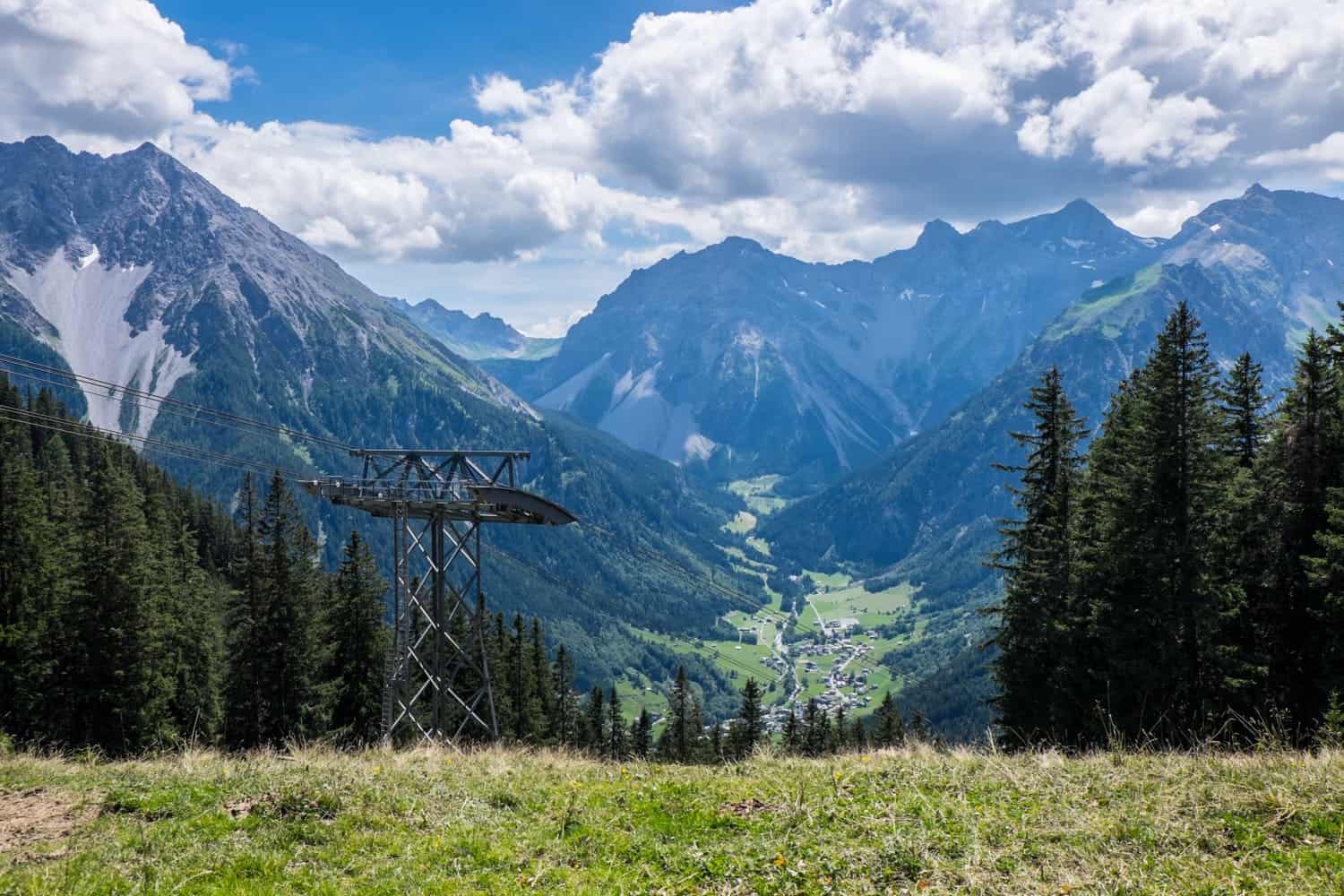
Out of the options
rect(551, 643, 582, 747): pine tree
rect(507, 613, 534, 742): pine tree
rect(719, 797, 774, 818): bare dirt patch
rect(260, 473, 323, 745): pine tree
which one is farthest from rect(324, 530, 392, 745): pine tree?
rect(719, 797, 774, 818): bare dirt patch

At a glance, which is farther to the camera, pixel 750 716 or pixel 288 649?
pixel 750 716

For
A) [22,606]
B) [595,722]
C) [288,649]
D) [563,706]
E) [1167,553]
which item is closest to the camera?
[1167,553]

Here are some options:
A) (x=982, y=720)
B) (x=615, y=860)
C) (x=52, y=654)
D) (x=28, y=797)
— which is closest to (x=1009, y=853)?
(x=615, y=860)

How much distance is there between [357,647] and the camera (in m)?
43.8

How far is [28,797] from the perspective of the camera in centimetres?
1244

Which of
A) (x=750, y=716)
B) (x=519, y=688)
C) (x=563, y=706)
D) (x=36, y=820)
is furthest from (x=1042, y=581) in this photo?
(x=563, y=706)

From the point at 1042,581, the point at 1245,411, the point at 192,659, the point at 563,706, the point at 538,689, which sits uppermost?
the point at 1245,411

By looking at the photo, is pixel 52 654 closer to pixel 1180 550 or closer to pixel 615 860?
pixel 615 860

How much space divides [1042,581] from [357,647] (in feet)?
113

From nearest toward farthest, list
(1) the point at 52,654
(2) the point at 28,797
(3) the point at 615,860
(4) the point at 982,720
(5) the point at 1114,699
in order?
(3) the point at 615,860 → (2) the point at 28,797 → (5) the point at 1114,699 → (1) the point at 52,654 → (4) the point at 982,720

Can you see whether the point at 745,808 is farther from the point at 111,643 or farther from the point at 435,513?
Result: the point at 111,643

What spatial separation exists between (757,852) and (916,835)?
207 centimetres

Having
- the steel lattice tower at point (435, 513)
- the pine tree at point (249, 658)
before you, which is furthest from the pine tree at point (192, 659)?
the steel lattice tower at point (435, 513)

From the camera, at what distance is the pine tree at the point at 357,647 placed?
141ft
